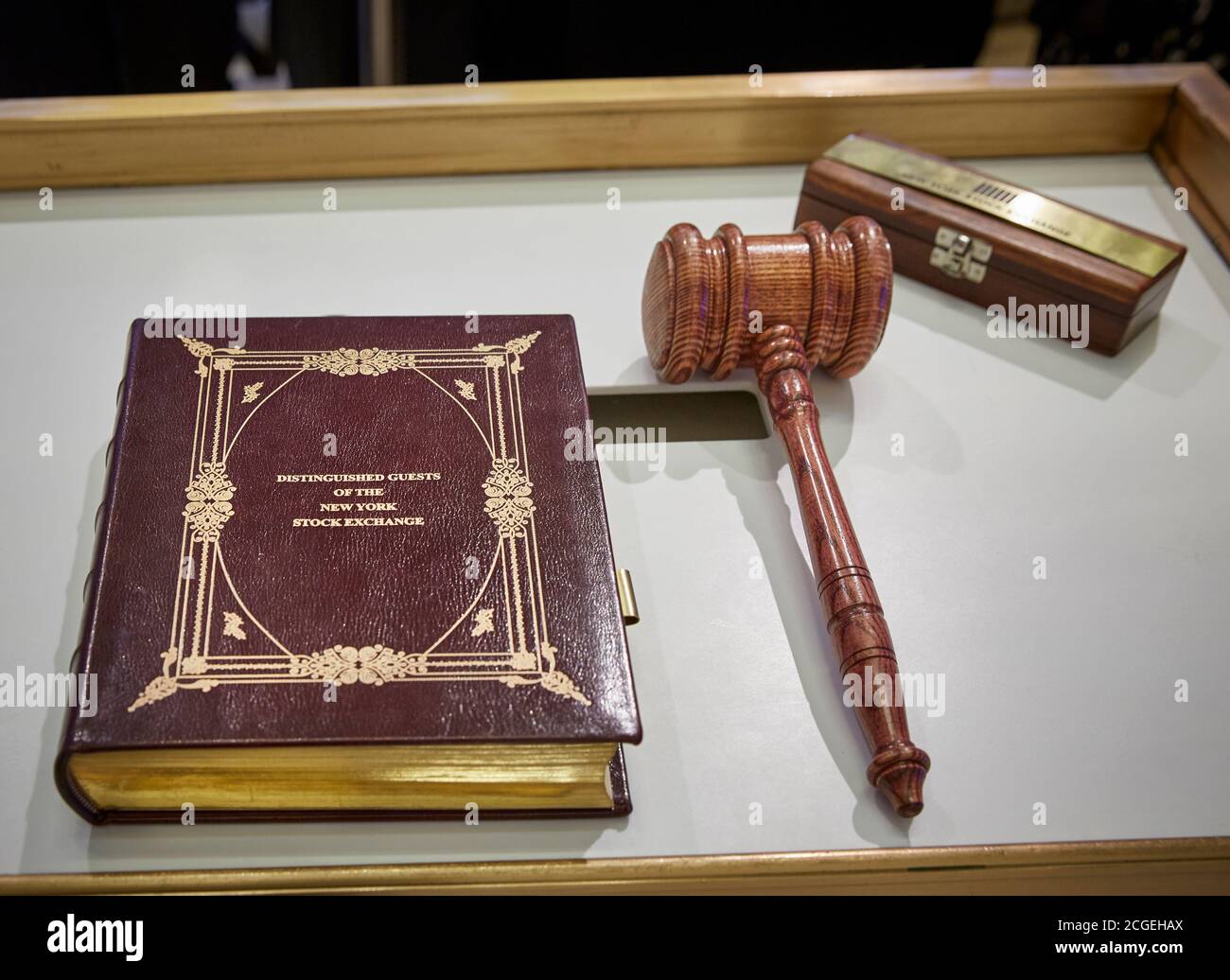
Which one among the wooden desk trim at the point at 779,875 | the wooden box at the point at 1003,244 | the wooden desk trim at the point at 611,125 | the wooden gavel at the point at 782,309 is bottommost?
the wooden desk trim at the point at 779,875

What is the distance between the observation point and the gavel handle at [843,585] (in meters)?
1.08

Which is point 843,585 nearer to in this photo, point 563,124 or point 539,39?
point 563,124

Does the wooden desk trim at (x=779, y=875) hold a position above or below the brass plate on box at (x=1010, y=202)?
below

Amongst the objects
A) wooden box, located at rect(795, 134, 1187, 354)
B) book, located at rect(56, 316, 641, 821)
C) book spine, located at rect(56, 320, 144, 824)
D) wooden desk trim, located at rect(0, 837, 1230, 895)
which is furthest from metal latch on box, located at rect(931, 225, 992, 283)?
book spine, located at rect(56, 320, 144, 824)

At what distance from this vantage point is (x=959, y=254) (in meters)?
1.57

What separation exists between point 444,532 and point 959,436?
2.03 ft

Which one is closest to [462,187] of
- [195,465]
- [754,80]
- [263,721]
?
[754,80]

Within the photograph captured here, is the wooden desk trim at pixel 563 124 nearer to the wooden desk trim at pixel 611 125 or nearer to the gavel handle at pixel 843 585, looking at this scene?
the wooden desk trim at pixel 611 125

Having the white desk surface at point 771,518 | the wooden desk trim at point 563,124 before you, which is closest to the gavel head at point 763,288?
the white desk surface at point 771,518

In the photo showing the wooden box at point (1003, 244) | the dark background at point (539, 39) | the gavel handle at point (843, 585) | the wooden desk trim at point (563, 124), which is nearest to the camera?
the gavel handle at point (843, 585)

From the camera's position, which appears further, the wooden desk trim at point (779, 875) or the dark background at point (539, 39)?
the dark background at point (539, 39)

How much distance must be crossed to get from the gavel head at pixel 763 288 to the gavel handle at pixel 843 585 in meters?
0.03

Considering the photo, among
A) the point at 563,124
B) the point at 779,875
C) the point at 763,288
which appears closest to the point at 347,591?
the point at 779,875

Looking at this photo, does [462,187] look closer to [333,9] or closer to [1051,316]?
[333,9]
